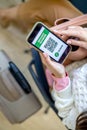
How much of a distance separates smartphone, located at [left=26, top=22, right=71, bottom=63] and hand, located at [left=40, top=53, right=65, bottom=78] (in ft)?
0.06

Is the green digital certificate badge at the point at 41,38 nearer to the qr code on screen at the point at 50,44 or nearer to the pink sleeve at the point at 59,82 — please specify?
the qr code on screen at the point at 50,44

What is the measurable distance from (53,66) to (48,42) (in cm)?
8

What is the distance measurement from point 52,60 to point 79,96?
0.49ft

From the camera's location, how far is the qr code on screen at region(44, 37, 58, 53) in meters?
0.91

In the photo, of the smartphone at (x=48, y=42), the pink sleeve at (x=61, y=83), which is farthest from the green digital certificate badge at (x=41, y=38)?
the pink sleeve at (x=61, y=83)

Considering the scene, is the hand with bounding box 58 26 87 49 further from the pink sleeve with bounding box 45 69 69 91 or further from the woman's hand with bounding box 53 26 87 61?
the pink sleeve with bounding box 45 69 69 91

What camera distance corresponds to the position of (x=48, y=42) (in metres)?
0.91

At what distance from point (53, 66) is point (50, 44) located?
0.24 ft

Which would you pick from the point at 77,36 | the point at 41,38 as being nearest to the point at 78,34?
the point at 77,36

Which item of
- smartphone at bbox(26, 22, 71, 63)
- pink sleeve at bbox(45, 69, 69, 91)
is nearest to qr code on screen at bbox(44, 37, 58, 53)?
smartphone at bbox(26, 22, 71, 63)

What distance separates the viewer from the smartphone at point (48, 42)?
89 centimetres

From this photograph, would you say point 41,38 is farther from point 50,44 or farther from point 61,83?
point 61,83

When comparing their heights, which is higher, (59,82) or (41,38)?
(41,38)

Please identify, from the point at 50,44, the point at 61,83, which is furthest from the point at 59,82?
the point at 50,44
